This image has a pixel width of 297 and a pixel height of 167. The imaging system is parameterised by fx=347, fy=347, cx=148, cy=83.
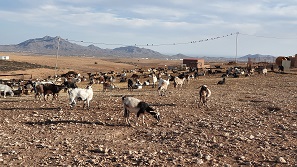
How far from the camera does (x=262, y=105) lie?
22.5 metres

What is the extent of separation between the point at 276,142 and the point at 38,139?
963cm

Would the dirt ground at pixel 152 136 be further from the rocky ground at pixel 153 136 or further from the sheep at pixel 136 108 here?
the sheep at pixel 136 108

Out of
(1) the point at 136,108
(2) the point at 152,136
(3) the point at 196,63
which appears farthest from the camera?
(3) the point at 196,63

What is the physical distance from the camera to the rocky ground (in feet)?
38.5

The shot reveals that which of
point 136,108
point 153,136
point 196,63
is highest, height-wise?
point 196,63

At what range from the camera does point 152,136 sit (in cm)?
1470

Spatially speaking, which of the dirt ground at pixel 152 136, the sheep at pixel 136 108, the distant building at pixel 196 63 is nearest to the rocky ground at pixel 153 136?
the dirt ground at pixel 152 136

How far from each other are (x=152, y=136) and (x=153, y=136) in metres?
0.04

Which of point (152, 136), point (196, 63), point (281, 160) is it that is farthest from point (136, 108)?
point (196, 63)

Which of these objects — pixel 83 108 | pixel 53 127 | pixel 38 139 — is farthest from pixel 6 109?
pixel 38 139

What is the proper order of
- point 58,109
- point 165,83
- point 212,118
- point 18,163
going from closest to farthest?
point 18,163 → point 212,118 → point 58,109 → point 165,83

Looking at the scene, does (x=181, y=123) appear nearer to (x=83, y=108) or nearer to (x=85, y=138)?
(x=85, y=138)

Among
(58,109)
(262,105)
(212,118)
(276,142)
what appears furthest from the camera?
(262,105)

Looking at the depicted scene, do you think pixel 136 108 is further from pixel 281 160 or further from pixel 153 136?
pixel 281 160
